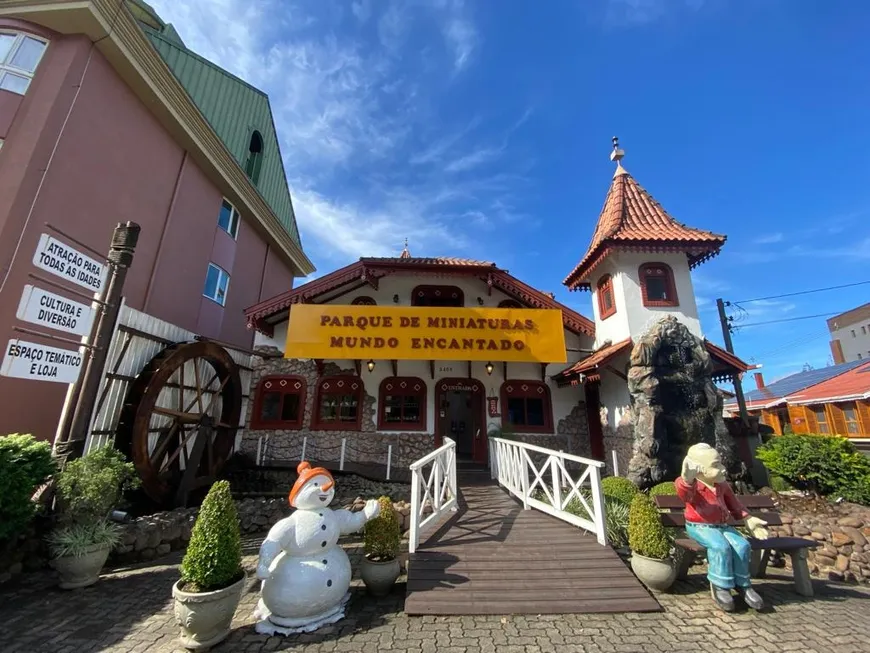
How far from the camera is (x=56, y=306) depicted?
4848 mm

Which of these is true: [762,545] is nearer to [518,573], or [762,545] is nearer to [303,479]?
[518,573]

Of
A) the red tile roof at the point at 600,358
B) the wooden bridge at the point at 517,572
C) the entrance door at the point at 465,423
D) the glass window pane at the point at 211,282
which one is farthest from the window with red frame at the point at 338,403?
the red tile roof at the point at 600,358

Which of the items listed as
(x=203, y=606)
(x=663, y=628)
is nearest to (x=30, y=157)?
(x=203, y=606)

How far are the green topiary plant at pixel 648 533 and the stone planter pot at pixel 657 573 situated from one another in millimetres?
59

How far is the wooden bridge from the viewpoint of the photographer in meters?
4.07

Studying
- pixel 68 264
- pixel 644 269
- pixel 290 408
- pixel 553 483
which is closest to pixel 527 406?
pixel 644 269

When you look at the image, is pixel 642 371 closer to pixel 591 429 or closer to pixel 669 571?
pixel 591 429

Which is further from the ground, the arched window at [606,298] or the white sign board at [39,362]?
the arched window at [606,298]

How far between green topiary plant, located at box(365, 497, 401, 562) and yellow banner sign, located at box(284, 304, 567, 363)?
18.0ft

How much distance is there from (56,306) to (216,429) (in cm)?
638

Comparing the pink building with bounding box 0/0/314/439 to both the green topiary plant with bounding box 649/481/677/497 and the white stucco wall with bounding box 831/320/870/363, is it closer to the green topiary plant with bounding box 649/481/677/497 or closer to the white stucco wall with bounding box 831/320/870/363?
the green topiary plant with bounding box 649/481/677/497

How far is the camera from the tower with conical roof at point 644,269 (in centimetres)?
961

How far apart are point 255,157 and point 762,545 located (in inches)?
732

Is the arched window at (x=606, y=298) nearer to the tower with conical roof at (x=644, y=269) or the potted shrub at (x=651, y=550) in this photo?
the tower with conical roof at (x=644, y=269)
